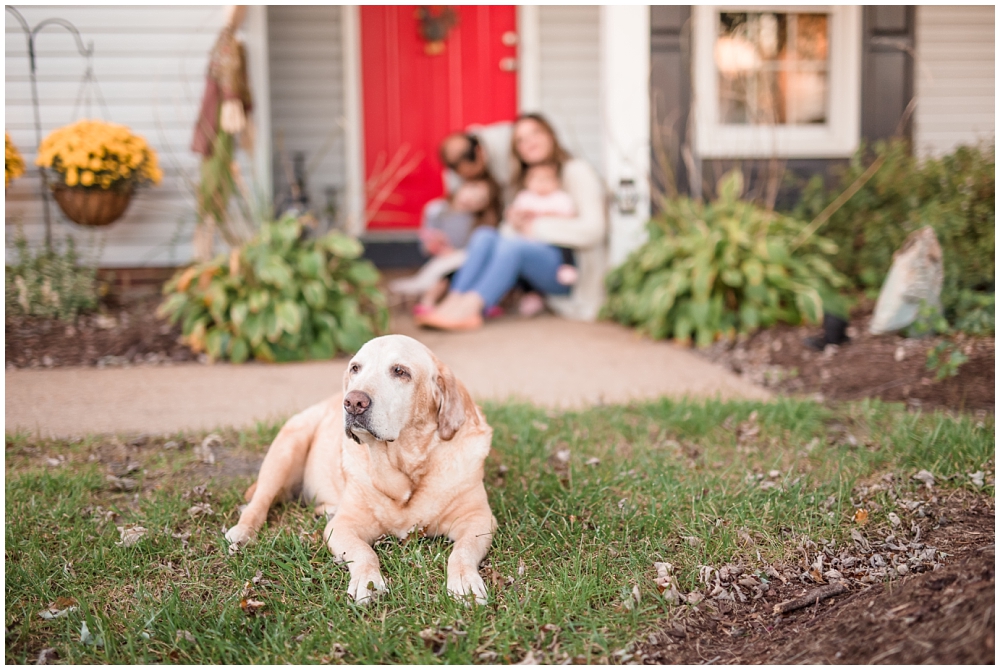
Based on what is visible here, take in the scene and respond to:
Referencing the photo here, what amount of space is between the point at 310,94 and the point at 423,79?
1089mm

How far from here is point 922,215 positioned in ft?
19.4

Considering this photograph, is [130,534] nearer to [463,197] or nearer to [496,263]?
[496,263]

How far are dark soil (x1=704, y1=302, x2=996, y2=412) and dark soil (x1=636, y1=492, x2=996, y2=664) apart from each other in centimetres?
188

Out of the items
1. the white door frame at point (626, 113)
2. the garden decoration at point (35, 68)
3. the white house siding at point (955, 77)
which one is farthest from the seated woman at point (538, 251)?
the white house siding at point (955, 77)

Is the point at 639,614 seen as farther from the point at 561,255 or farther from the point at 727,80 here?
the point at 727,80

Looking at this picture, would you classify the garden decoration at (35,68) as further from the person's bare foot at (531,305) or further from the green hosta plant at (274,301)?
the person's bare foot at (531,305)

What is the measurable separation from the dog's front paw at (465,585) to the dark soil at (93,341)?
3.57 meters

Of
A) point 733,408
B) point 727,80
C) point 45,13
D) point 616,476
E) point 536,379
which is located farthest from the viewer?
point 727,80

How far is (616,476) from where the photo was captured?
336cm

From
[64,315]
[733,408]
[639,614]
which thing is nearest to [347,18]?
[64,315]

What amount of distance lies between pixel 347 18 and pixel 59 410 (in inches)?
204

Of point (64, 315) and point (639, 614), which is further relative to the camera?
point (64, 315)

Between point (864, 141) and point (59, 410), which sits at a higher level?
point (864, 141)

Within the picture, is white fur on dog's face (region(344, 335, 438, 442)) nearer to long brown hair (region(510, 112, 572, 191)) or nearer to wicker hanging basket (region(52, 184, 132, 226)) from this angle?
wicker hanging basket (region(52, 184, 132, 226))
